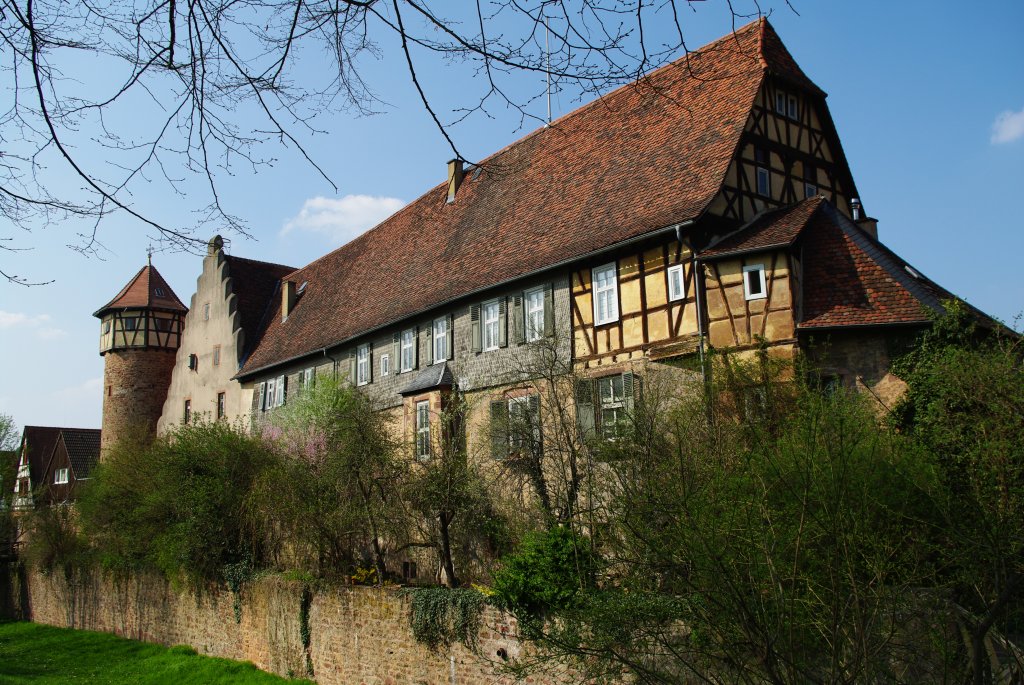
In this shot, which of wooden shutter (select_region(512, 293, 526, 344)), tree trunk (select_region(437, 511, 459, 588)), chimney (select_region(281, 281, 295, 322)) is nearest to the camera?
tree trunk (select_region(437, 511, 459, 588))

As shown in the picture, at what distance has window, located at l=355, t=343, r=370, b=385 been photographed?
2348 centimetres

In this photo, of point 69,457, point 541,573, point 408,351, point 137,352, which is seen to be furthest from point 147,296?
point 541,573

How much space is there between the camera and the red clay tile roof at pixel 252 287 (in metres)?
32.1

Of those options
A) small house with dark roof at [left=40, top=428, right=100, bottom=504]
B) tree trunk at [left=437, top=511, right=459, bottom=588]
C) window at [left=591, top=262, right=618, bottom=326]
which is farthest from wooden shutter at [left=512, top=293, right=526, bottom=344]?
small house with dark roof at [left=40, top=428, right=100, bottom=504]

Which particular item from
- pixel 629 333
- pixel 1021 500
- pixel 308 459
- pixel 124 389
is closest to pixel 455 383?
pixel 308 459

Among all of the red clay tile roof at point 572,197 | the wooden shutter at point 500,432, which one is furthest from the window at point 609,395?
the red clay tile roof at point 572,197

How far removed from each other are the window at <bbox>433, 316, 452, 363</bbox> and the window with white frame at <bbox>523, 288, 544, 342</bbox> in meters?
2.74

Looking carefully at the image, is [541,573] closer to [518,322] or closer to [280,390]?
[518,322]

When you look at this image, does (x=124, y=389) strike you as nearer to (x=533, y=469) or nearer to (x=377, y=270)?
(x=377, y=270)

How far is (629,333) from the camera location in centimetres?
1603

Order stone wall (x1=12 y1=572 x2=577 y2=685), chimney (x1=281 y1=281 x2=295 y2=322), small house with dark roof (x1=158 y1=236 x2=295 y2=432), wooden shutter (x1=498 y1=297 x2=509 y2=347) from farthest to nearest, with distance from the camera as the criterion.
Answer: small house with dark roof (x1=158 y1=236 x2=295 y2=432) → chimney (x1=281 y1=281 x2=295 y2=322) → wooden shutter (x1=498 y1=297 x2=509 y2=347) → stone wall (x1=12 y1=572 x2=577 y2=685)

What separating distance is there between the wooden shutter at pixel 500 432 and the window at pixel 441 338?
6034 mm

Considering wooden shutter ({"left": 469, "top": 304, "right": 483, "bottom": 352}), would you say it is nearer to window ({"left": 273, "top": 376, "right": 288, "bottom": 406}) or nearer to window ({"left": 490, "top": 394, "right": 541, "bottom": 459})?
window ({"left": 490, "top": 394, "right": 541, "bottom": 459})

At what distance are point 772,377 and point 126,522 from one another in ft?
52.7
